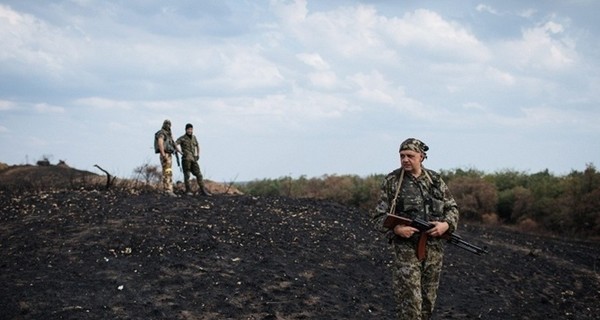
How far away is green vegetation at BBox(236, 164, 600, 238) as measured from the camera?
66.1ft

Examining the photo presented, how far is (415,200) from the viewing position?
6098 millimetres

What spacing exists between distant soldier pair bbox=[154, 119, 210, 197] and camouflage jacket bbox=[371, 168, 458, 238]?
916 cm

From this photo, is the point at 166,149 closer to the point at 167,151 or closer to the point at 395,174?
the point at 167,151

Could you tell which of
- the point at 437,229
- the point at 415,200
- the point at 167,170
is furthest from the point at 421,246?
the point at 167,170

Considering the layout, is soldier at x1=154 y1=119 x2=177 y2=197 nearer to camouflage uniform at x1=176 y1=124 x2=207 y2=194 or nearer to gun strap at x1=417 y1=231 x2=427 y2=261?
camouflage uniform at x1=176 y1=124 x2=207 y2=194

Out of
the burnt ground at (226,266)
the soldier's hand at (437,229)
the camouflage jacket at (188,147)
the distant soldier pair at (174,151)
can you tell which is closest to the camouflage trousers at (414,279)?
the soldier's hand at (437,229)

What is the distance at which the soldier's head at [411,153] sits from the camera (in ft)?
19.6

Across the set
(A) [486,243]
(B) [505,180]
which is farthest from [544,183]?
(A) [486,243]

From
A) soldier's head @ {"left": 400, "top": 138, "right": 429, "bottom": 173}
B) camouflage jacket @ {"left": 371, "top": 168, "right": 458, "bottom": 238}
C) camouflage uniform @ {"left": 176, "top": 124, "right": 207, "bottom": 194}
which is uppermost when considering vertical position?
camouflage uniform @ {"left": 176, "top": 124, "right": 207, "bottom": 194}

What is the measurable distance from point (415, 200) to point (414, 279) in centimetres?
76

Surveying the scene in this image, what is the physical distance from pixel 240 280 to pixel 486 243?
800cm

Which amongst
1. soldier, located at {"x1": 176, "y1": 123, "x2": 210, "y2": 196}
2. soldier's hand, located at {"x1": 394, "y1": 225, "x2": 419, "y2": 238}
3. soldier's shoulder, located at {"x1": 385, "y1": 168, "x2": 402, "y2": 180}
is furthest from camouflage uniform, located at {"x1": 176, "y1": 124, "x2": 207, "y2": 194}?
soldier's hand, located at {"x1": 394, "y1": 225, "x2": 419, "y2": 238}

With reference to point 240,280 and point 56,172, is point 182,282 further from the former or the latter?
point 56,172

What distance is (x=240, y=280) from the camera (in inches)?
363
